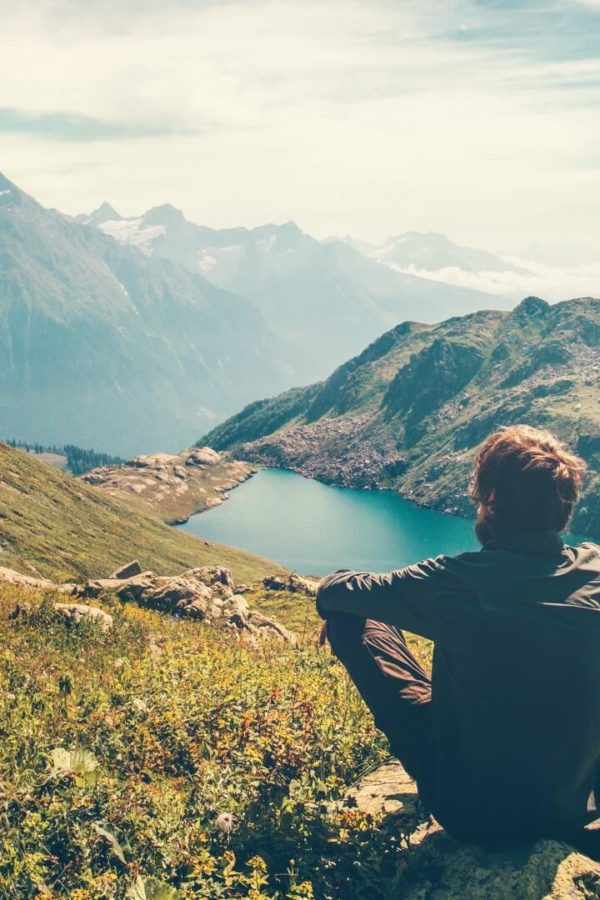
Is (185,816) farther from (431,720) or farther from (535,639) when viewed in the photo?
(535,639)

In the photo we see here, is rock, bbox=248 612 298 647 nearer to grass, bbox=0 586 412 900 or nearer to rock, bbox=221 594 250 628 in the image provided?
rock, bbox=221 594 250 628

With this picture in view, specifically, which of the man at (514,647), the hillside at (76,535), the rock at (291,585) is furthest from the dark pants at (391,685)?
the rock at (291,585)

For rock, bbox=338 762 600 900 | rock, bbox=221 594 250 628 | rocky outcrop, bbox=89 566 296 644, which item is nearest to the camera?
rock, bbox=338 762 600 900

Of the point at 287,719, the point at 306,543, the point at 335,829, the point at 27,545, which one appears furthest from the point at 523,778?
the point at 306,543

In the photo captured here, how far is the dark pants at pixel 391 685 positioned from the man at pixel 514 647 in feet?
1.61

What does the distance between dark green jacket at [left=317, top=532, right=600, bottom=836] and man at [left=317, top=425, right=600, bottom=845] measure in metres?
0.01

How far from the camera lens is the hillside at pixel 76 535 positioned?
230 feet

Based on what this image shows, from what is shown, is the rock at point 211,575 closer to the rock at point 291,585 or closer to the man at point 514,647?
the rock at point 291,585

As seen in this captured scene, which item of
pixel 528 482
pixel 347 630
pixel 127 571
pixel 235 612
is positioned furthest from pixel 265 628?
pixel 528 482

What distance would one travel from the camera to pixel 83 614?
19.0 meters

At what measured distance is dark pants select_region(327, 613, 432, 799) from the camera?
8664 mm

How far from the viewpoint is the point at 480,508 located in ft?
26.3

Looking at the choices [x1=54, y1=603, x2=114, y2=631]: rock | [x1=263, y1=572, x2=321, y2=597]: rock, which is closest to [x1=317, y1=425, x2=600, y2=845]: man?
[x1=54, y1=603, x2=114, y2=631]: rock

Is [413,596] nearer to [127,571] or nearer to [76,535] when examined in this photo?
[127,571]
